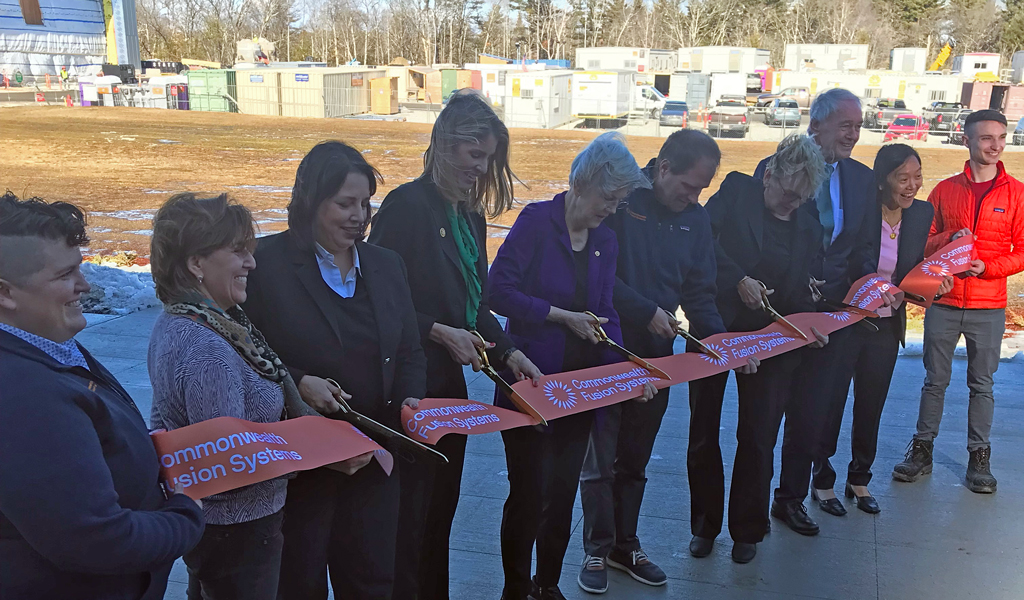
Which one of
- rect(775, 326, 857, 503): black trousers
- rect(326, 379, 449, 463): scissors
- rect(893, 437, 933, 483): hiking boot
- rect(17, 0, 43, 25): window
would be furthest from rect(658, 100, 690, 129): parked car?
rect(326, 379, 449, 463): scissors

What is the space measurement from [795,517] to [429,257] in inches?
102

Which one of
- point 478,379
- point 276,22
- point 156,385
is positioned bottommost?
point 478,379

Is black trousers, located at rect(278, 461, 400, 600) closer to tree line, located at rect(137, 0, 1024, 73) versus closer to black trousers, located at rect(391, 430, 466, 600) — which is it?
black trousers, located at rect(391, 430, 466, 600)

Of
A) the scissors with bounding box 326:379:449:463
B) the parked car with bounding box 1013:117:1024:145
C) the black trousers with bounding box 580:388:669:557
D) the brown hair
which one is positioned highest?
the brown hair

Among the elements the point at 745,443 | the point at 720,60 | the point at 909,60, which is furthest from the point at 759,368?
the point at 720,60

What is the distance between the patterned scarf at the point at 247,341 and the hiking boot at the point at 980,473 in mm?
4168

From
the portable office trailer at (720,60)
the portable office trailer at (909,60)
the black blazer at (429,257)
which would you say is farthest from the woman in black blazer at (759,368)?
the portable office trailer at (720,60)

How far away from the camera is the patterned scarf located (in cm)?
214

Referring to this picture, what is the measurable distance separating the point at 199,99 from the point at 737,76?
1230 inches

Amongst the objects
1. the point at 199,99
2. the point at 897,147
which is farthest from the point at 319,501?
the point at 199,99

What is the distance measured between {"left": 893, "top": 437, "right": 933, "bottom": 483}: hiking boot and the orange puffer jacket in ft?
2.94

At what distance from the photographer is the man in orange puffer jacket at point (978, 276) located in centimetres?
470

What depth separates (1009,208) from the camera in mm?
4699

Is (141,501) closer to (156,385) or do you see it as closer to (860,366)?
(156,385)
